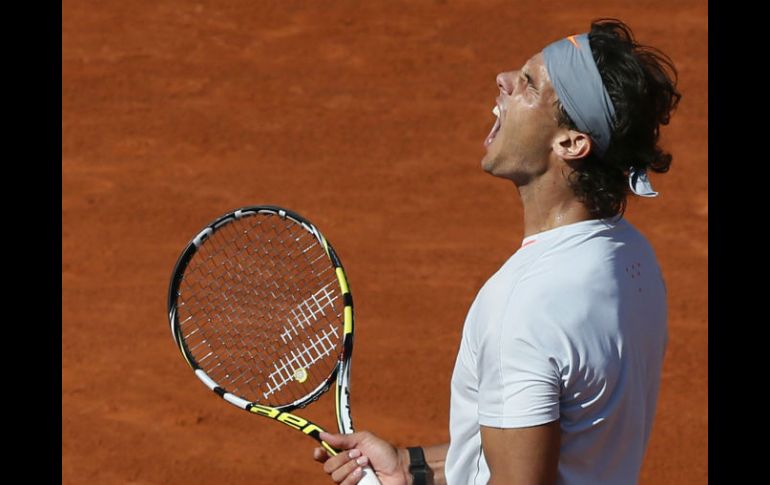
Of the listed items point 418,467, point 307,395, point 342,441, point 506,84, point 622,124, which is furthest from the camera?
point 307,395

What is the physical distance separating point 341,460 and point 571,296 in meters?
1.05

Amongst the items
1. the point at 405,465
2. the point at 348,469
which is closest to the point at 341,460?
the point at 348,469

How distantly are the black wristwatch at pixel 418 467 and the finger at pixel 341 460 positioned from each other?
6.1 inches

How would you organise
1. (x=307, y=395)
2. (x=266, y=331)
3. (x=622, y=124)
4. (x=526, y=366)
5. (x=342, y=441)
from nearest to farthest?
1. (x=526, y=366)
2. (x=622, y=124)
3. (x=342, y=441)
4. (x=307, y=395)
5. (x=266, y=331)

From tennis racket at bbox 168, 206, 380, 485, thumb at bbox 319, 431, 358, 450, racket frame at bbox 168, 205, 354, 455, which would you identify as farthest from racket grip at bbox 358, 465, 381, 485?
racket frame at bbox 168, 205, 354, 455

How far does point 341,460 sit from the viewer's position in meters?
3.13

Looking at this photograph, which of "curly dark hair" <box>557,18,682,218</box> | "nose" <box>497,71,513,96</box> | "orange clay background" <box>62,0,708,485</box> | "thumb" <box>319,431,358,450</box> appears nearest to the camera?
"curly dark hair" <box>557,18,682,218</box>

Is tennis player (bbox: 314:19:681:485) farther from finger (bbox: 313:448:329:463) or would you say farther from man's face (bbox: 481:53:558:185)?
finger (bbox: 313:448:329:463)

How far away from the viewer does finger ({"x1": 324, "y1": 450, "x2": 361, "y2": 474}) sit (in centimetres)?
312

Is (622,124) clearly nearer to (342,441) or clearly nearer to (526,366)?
(526,366)

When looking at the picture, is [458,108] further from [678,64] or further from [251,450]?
[251,450]

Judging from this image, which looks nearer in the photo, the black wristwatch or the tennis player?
the tennis player

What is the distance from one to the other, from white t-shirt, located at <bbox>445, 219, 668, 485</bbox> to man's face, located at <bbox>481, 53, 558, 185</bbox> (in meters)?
0.17
